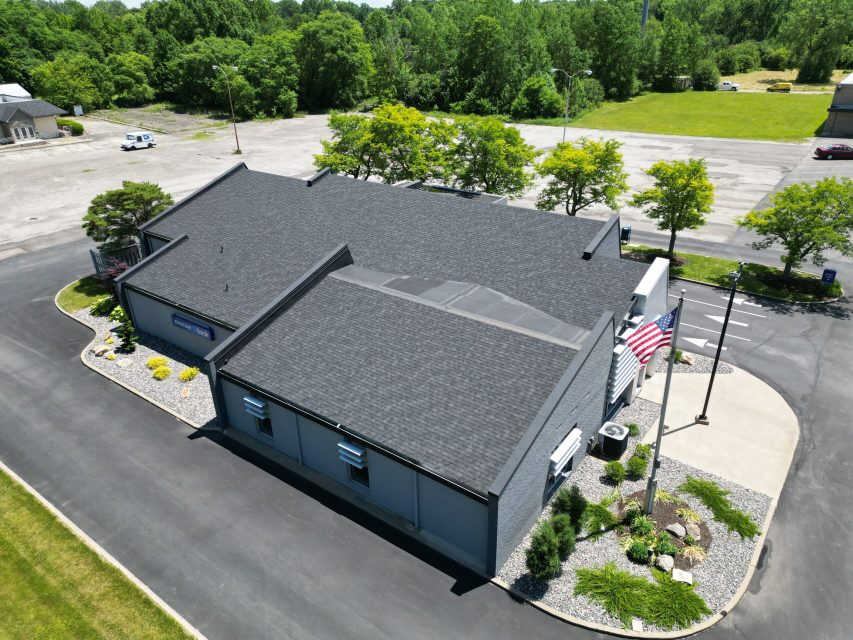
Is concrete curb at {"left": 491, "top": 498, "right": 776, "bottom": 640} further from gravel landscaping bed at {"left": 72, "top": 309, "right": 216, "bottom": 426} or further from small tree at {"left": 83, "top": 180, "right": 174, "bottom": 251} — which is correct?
small tree at {"left": 83, "top": 180, "right": 174, "bottom": 251}

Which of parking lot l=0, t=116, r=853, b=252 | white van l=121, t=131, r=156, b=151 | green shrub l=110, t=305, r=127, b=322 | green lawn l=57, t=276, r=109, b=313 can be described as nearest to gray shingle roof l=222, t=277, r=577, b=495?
green shrub l=110, t=305, r=127, b=322

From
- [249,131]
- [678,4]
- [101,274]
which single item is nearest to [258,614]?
[101,274]

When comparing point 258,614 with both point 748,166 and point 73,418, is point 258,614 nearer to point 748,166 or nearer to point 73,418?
point 73,418

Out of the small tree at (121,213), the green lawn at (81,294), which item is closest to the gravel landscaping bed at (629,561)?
the green lawn at (81,294)

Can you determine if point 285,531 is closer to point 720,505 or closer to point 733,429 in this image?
point 720,505

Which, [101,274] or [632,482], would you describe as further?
[101,274]
